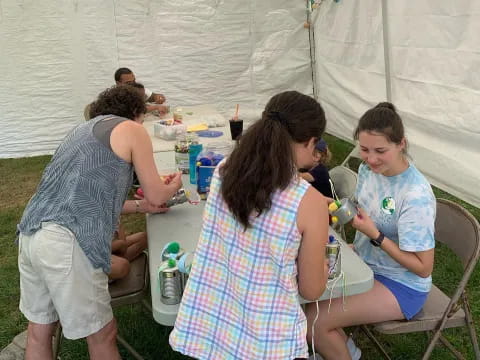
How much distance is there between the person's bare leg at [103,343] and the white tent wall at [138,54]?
4.51m

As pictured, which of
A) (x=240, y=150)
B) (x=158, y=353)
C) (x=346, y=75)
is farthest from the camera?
(x=346, y=75)

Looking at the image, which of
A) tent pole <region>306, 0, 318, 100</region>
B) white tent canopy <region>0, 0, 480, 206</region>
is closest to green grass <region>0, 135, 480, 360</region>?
white tent canopy <region>0, 0, 480, 206</region>

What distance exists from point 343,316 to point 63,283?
→ 0.98m

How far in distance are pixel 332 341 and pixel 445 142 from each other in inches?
113

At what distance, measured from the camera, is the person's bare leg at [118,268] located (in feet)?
6.41

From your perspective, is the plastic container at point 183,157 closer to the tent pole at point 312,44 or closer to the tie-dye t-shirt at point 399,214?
the tie-dye t-shirt at point 399,214

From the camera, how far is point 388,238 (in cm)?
176

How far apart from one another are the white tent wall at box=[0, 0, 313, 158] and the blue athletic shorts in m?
4.63

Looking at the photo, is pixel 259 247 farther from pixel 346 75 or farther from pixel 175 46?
pixel 175 46

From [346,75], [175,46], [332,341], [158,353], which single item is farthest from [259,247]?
[175,46]

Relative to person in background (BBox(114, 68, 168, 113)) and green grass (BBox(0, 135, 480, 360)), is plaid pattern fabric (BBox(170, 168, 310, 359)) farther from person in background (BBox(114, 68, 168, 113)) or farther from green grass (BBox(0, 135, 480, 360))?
person in background (BBox(114, 68, 168, 113))

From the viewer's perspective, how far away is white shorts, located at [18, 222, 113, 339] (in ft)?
5.21

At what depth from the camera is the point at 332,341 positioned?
1641mm

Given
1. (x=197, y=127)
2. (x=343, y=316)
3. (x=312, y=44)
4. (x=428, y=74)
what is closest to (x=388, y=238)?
(x=343, y=316)
